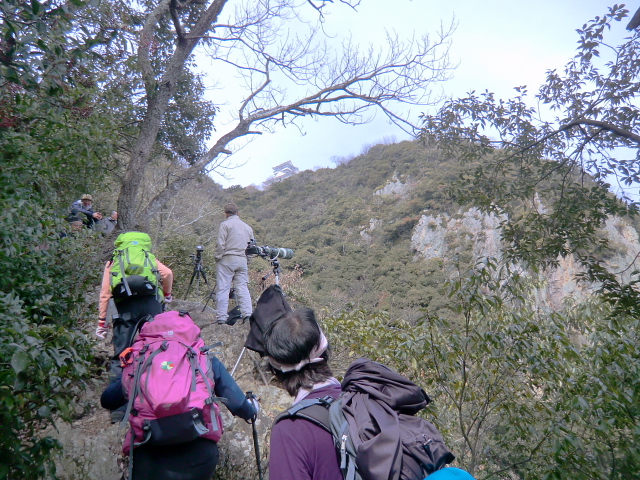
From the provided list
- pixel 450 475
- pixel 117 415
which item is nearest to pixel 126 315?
pixel 117 415

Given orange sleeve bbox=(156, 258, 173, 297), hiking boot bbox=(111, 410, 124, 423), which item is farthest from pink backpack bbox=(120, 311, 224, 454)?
orange sleeve bbox=(156, 258, 173, 297)

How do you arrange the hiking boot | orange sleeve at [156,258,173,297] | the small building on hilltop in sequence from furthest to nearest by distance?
the small building on hilltop, orange sleeve at [156,258,173,297], the hiking boot

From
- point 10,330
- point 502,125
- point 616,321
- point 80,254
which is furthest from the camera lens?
point 502,125

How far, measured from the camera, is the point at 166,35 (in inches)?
290

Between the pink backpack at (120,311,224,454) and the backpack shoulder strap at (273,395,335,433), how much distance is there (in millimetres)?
774

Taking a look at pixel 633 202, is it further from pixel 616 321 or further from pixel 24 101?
pixel 24 101

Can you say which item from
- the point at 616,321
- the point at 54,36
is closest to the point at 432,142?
the point at 616,321

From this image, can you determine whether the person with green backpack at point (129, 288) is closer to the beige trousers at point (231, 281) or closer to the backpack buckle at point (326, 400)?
the beige trousers at point (231, 281)

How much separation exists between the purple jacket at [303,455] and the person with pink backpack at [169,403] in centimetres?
78

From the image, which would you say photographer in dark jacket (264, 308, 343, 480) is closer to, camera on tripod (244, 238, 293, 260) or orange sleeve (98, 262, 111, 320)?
camera on tripod (244, 238, 293, 260)

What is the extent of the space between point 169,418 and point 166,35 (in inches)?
300

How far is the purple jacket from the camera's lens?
1.11 meters

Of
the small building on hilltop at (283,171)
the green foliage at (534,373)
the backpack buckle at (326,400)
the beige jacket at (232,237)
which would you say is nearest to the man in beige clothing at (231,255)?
the beige jacket at (232,237)

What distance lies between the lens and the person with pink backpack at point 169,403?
5.68ft
